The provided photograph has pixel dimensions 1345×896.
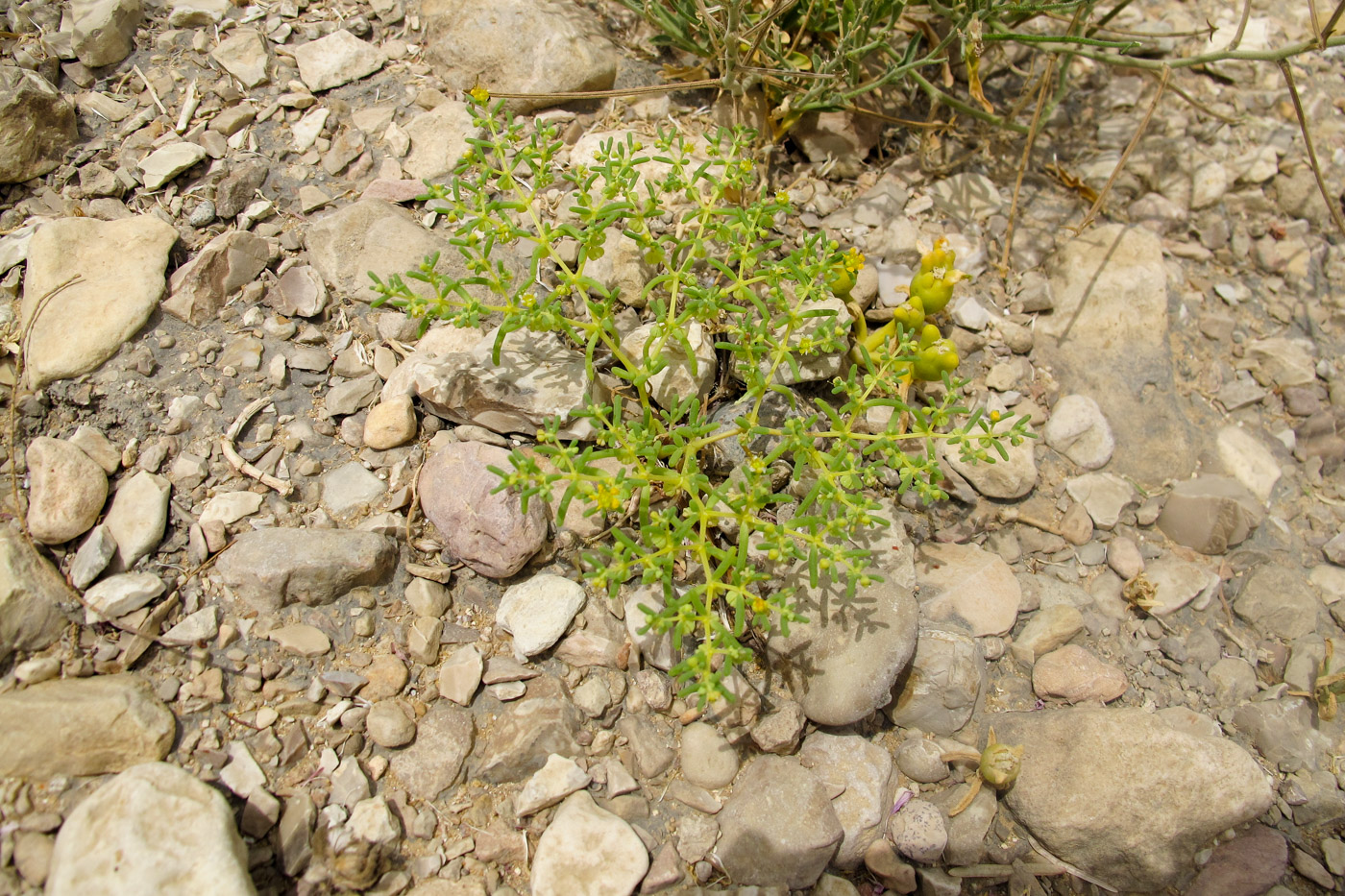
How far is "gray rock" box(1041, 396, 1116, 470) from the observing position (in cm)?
346

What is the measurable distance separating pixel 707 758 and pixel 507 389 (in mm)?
1452

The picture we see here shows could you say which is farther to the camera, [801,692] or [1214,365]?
[1214,365]

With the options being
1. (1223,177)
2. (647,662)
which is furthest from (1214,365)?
(647,662)

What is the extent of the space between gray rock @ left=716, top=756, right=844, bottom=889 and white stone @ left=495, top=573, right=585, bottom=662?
2.62 feet

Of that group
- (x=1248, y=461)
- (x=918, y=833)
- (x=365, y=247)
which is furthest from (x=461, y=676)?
(x=1248, y=461)

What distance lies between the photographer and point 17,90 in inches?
125

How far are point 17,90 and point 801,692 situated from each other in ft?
12.5

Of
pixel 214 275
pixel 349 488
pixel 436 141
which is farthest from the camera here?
pixel 436 141

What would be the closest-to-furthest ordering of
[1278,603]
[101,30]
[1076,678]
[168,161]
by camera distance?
[1076,678] < [1278,603] < [168,161] < [101,30]

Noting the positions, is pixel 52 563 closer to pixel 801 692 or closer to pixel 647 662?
pixel 647 662

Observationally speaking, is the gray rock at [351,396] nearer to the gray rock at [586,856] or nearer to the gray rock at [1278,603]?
the gray rock at [586,856]

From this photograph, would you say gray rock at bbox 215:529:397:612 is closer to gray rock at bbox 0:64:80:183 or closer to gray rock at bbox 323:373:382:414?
gray rock at bbox 323:373:382:414

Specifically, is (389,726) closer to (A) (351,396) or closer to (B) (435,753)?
(B) (435,753)

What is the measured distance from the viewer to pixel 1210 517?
3.34 meters
